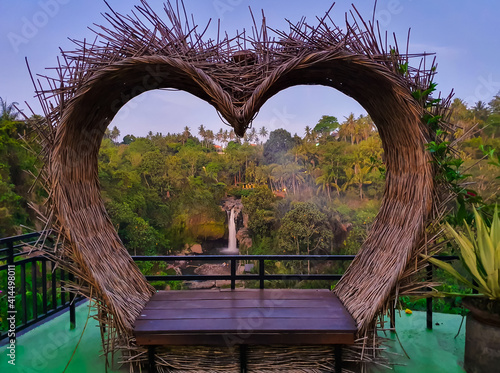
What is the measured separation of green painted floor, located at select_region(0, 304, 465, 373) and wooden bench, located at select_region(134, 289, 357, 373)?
0.39 metres

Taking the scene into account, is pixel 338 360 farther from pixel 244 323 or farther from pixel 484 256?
pixel 484 256

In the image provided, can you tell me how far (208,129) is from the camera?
37.3 feet

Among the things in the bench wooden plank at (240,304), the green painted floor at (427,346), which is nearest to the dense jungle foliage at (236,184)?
the green painted floor at (427,346)

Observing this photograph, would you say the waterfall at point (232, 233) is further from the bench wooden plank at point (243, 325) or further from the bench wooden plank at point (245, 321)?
the bench wooden plank at point (243, 325)

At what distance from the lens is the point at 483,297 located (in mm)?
1997

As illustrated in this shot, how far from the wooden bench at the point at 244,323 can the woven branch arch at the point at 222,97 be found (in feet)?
0.41

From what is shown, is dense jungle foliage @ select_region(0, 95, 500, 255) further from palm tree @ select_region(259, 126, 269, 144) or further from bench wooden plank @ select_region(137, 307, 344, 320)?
bench wooden plank @ select_region(137, 307, 344, 320)

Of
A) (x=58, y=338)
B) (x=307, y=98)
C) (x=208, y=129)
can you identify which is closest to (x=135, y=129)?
(x=208, y=129)

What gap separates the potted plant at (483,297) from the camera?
1865 millimetres

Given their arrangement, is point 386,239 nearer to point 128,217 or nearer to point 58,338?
point 58,338

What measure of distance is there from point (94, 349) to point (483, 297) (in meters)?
2.38

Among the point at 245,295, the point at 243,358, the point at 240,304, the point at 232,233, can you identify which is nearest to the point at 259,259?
the point at 245,295

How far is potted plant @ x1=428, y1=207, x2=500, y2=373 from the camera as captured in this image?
187cm

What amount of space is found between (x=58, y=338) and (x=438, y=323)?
2.80m
